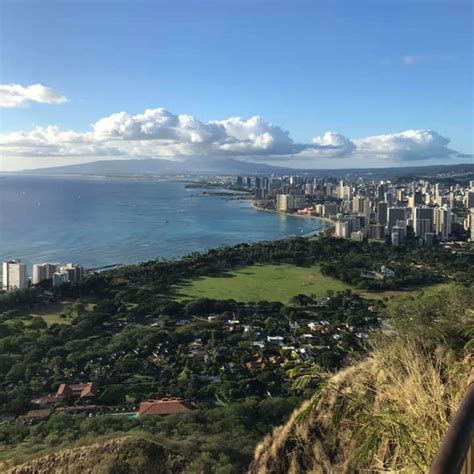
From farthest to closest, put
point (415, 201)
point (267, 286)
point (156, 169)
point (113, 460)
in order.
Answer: point (156, 169), point (415, 201), point (267, 286), point (113, 460)

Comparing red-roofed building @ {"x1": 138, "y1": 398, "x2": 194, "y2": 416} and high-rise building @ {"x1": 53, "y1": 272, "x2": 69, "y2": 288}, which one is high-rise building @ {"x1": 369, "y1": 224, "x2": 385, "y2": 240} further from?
red-roofed building @ {"x1": 138, "y1": 398, "x2": 194, "y2": 416}

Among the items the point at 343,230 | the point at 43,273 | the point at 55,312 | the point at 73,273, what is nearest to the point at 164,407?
the point at 55,312

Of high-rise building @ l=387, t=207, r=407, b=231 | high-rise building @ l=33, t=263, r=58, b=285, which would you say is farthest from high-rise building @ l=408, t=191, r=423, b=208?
high-rise building @ l=33, t=263, r=58, b=285

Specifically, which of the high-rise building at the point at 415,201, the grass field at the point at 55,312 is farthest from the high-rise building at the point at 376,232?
the grass field at the point at 55,312

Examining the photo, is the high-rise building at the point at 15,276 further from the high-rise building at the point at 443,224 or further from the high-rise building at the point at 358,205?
the high-rise building at the point at 358,205

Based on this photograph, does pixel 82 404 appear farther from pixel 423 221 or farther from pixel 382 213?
pixel 382 213
